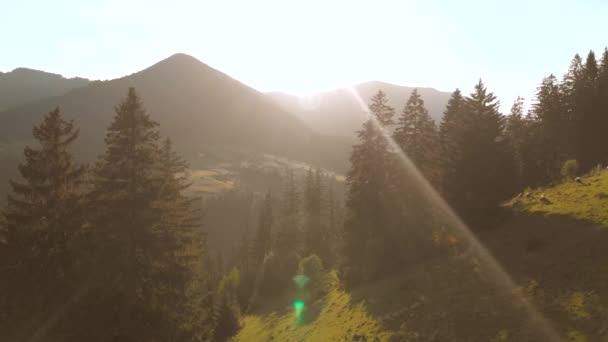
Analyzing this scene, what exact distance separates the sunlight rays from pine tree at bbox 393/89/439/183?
90 centimetres

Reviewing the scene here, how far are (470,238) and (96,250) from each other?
2389cm

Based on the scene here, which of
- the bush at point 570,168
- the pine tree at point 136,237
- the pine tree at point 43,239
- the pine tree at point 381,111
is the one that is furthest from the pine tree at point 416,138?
the pine tree at point 43,239

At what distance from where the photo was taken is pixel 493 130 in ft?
105

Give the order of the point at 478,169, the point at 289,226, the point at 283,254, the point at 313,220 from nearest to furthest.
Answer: the point at 478,169
the point at 283,254
the point at 289,226
the point at 313,220

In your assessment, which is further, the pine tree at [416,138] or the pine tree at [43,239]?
the pine tree at [416,138]

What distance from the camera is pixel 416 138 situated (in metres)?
38.1

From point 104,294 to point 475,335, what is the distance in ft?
55.4

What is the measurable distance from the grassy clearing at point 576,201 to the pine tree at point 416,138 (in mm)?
7714

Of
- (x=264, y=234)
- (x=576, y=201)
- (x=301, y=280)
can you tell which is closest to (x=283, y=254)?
(x=301, y=280)

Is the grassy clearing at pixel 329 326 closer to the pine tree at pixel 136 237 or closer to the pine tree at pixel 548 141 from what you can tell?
the pine tree at pixel 136 237

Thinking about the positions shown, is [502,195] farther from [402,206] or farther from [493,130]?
[402,206]

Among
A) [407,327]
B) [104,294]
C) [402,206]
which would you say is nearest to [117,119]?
[104,294]

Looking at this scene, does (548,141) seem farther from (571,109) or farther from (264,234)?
(264,234)

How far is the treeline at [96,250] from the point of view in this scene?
63.5 feet
